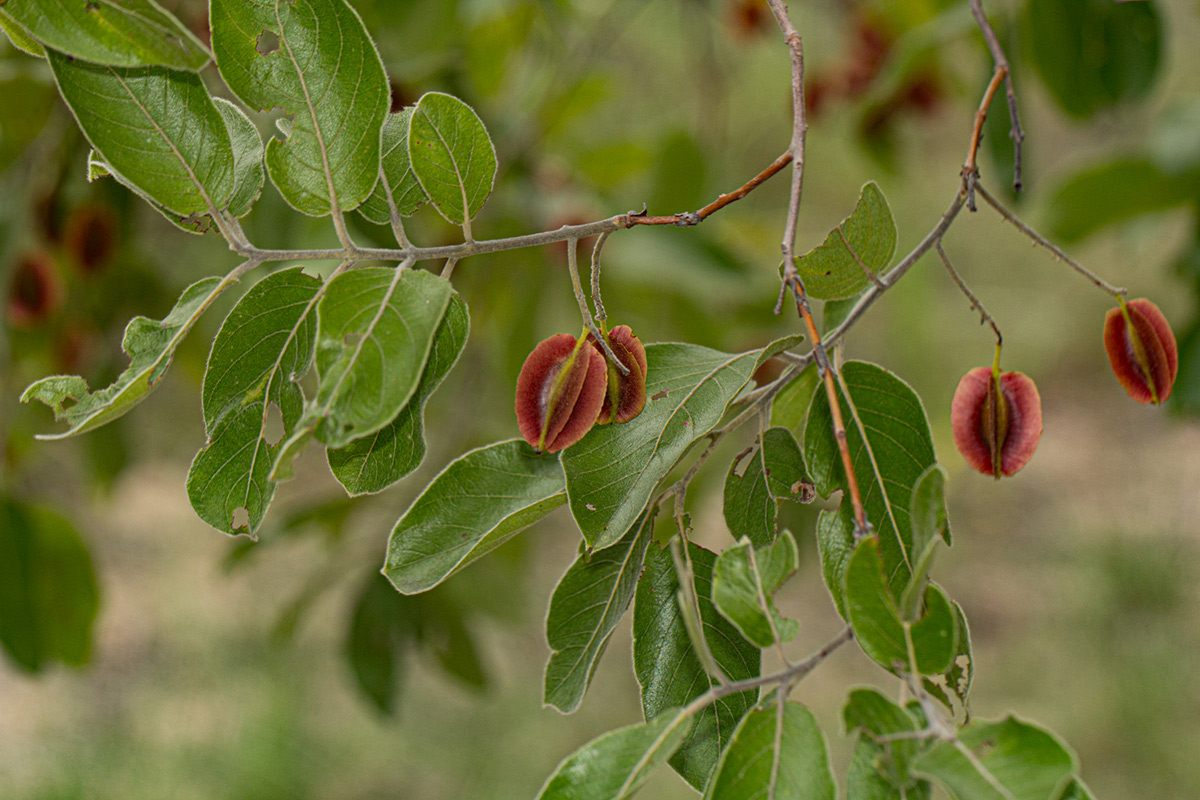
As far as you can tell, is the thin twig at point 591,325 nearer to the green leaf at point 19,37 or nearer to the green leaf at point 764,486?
the green leaf at point 764,486

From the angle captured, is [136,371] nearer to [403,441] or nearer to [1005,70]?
[403,441]

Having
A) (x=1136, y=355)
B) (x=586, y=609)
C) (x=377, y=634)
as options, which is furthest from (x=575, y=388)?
(x=377, y=634)

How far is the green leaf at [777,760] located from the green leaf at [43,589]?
1056mm

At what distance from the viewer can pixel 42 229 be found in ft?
4.09

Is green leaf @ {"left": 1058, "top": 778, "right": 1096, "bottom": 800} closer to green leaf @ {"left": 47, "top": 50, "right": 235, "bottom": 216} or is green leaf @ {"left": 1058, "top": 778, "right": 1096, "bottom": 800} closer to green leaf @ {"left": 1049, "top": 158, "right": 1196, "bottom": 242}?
green leaf @ {"left": 47, "top": 50, "right": 235, "bottom": 216}

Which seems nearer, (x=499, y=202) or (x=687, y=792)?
(x=499, y=202)

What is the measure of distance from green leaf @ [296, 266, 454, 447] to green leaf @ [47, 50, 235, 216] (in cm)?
10

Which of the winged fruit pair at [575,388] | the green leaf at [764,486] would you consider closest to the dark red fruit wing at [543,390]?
the winged fruit pair at [575,388]

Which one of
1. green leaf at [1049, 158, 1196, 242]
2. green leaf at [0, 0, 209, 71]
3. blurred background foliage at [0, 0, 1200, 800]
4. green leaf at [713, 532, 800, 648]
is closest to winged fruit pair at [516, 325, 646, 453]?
green leaf at [713, 532, 800, 648]

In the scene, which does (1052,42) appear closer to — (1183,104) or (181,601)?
(1183,104)

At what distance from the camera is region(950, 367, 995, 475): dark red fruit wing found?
0.53 metres

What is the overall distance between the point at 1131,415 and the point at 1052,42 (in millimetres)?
3648

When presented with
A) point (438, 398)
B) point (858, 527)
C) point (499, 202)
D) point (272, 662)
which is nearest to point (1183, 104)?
point (499, 202)

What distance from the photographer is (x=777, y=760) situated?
0.39 meters
